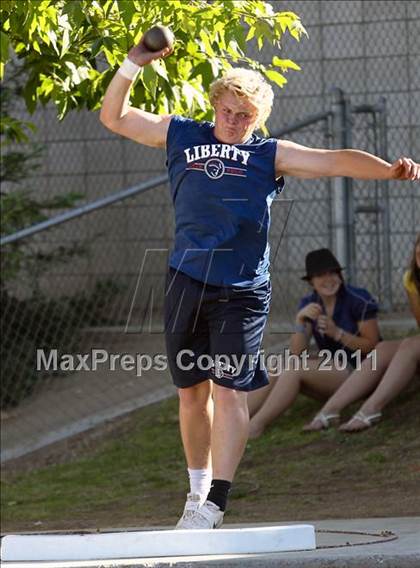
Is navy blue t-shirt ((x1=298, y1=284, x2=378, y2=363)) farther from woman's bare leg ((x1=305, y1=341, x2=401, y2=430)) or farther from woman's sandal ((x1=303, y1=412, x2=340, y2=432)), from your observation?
woman's sandal ((x1=303, y1=412, x2=340, y2=432))

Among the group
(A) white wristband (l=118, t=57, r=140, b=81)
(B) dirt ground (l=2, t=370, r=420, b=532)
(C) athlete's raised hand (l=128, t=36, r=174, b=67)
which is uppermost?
(C) athlete's raised hand (l=128, t=36, r=174, b=67)

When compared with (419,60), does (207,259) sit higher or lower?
lower

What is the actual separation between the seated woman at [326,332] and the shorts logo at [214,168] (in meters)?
3.38

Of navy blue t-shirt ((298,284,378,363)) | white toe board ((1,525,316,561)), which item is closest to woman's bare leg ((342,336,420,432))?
navy blue t-shirt ((298,284,378,363))

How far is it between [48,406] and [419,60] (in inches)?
164

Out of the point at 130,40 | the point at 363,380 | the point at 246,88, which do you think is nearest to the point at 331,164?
the point at 246,88

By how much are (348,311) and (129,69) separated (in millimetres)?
3729

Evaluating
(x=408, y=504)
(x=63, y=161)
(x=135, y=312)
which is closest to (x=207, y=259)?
(x=408, y=504)

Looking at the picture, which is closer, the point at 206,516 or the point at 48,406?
the point at 206,516

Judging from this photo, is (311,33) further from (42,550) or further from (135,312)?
(42,550)

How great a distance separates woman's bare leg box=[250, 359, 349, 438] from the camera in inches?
338

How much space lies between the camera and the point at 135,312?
11062 mm

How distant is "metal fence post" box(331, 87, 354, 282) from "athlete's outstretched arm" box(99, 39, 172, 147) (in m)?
4.54

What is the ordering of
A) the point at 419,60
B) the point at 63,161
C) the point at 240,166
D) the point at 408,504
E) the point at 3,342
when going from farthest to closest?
the point at 63,161, the point at 419,60, the point at 3,342, the point at 408,504, the point at 240,166
